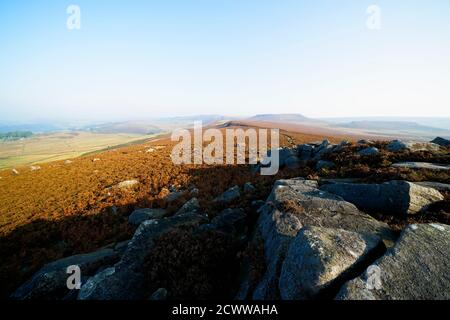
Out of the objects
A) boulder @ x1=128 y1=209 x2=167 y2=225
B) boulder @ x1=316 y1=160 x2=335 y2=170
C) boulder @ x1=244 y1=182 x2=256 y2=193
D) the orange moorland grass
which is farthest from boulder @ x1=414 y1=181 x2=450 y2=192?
boulder @ x1=128 y1=209 x2=167 y2=225

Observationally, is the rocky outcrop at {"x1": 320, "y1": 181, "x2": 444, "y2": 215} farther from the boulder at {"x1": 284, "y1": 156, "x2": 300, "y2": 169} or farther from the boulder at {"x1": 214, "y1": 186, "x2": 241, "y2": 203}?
the boulder at {"x1": 284, "y1": 156, "x2": 300, "y2": 169}

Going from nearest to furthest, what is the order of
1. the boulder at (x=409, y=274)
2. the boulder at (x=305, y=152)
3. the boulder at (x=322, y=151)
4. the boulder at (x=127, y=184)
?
the boulder at (x=409, y=274), the boulder at (x=322, y=151), the boulder at (x=127, y=184), the boulder at (x=305, y=152)

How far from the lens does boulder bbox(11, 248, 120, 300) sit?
8.30m

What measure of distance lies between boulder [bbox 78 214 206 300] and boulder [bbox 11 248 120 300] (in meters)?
2.05

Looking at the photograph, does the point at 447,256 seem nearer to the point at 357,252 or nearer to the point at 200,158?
the point at 357,252

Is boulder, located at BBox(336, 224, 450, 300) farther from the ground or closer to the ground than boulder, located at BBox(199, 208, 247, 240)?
farther from the ground

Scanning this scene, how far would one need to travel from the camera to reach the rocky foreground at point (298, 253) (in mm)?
4516

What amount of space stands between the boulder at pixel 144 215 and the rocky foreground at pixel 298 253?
2881 millimetres

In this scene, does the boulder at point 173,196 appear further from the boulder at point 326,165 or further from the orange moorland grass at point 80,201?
the boulder at point 326,165

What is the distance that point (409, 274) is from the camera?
4.52 metres

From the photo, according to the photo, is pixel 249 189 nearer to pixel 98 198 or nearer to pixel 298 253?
pixel 298 253

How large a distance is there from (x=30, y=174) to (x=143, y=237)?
2942 centimetres

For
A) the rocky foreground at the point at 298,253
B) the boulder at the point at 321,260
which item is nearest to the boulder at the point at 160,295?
the rocky foreground at the point at 298,253
